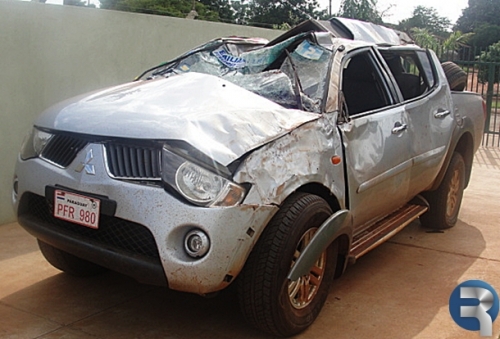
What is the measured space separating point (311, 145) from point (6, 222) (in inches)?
130

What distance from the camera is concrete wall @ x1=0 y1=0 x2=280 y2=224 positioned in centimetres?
553

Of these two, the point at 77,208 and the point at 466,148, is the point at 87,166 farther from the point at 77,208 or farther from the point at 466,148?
the point at 466,148

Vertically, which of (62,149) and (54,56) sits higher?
(54,56)

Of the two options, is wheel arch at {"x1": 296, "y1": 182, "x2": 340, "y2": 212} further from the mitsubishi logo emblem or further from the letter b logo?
the mitsubishi logo emblem

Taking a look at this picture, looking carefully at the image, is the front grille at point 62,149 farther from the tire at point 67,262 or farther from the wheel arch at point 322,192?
the wheel arch at point 322,192

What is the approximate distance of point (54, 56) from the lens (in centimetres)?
588

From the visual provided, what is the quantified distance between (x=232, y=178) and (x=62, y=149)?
1.06 m

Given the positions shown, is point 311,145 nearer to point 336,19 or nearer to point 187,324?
point 187,324

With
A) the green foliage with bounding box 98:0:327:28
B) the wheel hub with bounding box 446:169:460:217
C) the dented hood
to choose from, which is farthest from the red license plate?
the green foliage with bounding box 98:0:327:28

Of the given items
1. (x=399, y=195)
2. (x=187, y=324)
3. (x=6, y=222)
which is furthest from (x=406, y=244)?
(x=6, y=222)

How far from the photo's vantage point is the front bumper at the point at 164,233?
2.98 metres

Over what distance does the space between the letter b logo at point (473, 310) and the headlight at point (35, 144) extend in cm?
255

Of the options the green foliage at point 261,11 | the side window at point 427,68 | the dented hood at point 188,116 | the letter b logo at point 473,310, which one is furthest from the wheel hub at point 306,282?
the green foliage at point 261,11

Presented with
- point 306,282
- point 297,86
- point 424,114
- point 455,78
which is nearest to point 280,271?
point 306,282
